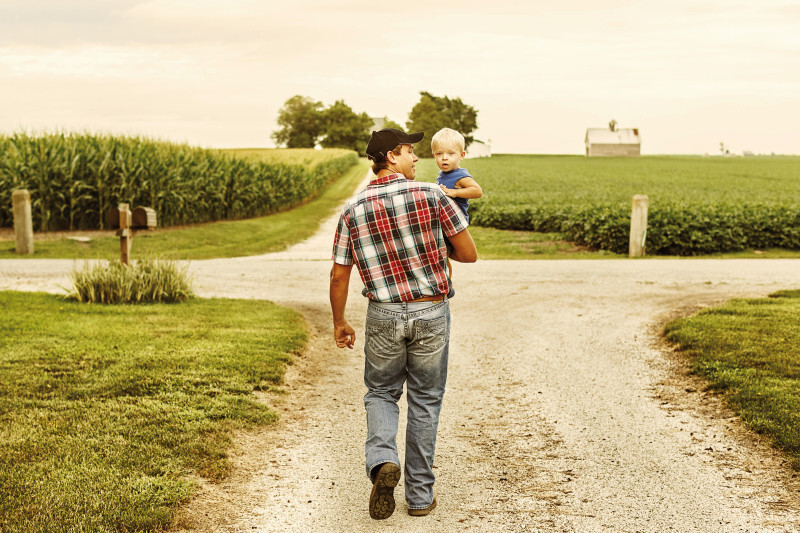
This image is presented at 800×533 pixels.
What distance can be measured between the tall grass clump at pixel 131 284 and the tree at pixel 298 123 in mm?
96382

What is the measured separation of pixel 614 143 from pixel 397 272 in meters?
116

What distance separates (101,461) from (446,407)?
2.81 meters

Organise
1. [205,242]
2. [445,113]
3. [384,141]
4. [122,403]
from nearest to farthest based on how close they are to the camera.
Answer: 1. [384,141]
2. [122,403]
3. [205,242]
4. [445,113]

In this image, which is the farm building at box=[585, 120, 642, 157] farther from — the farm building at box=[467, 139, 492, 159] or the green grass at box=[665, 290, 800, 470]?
the green grass at box=[665, 290, 800, 470]

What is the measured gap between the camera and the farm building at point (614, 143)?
A: 115 metres

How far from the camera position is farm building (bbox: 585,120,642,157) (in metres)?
115

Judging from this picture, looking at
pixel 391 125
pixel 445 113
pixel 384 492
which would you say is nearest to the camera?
pixel 384 492

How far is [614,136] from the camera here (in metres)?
116

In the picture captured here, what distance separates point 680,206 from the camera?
19.9 metres

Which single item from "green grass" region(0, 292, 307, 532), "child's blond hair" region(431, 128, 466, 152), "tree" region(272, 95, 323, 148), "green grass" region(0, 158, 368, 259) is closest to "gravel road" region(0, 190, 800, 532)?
"green grass" region(0, 292, 307, 532)

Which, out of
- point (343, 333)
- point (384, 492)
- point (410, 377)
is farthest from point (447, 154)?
point (384, 492)

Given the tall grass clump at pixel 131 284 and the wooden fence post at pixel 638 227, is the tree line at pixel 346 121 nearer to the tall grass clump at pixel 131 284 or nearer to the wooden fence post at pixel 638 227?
the wooden fence post at pixel 638 227

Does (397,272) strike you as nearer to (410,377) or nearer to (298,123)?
(410,377)

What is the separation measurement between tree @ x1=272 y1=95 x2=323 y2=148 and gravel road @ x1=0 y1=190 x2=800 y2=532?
3855 inches
